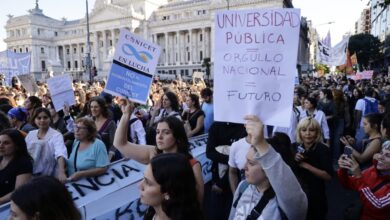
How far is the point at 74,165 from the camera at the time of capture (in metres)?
3.76

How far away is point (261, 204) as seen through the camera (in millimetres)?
2045

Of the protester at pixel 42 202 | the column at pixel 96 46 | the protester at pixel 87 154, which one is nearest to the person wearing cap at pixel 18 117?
the protester at pixel 87 154

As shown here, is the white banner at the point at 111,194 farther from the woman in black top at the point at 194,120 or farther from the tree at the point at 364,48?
the tree at the point at 364,48

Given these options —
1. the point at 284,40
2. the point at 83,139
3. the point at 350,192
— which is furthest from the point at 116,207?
the point at 350,192

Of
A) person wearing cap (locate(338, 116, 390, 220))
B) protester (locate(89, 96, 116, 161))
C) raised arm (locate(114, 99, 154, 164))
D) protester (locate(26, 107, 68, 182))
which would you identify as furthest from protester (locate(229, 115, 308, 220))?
protester (locate(89, 96, 116, 161))

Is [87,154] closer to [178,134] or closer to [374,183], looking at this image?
[178,134]

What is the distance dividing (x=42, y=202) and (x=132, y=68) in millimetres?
2386

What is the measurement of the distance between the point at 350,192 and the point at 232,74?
4.03 m

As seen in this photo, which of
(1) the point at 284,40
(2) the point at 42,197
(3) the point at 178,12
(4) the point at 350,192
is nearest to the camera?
(2) the point at 42,197

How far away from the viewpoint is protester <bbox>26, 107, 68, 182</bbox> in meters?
3.71

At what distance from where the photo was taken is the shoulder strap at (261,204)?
6.66 ft

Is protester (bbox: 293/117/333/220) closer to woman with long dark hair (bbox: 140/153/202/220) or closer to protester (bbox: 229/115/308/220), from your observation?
protester (bbox: 229/115/308/220)

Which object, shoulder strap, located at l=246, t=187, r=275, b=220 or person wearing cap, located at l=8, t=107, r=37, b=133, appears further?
person wearing cap, located at l=8, t=107, r=37, b=133

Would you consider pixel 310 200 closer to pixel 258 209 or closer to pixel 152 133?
pixel 258 209
